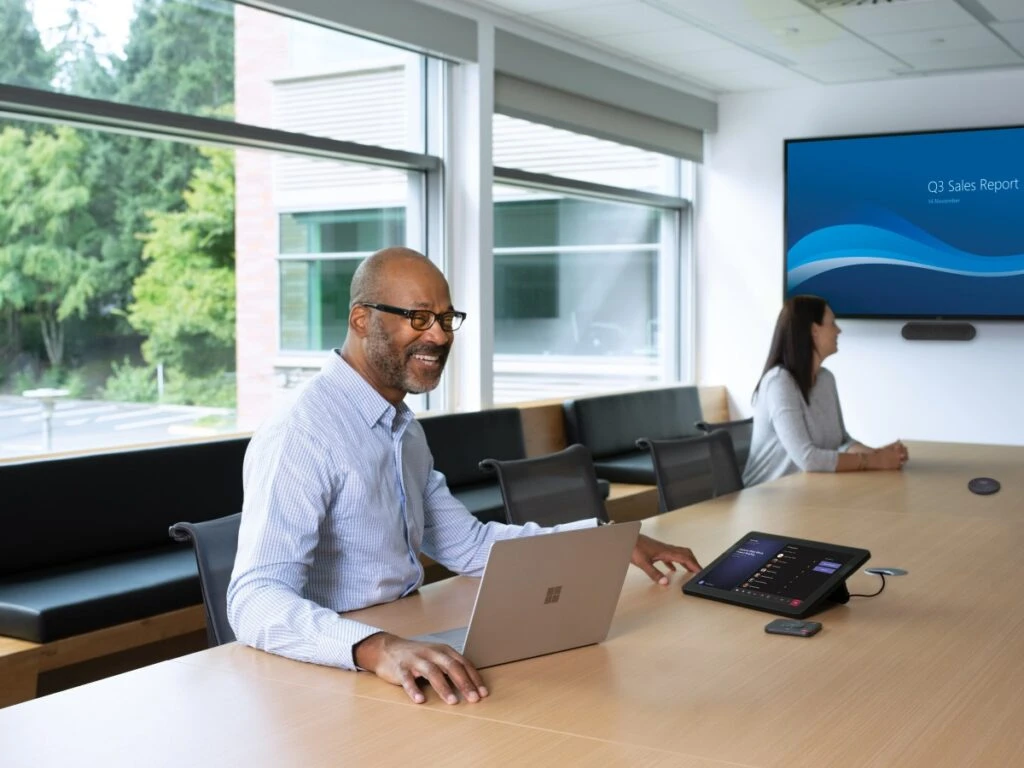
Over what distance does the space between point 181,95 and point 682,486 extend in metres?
2.58

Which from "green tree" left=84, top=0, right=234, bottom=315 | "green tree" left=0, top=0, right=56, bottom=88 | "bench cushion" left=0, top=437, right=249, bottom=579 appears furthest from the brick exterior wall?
"green tree" left=0, top=0, right=56, bottom=88

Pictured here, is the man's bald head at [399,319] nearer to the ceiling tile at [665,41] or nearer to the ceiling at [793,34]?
the ceiling at [793,34]

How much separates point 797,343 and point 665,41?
8.81 feet

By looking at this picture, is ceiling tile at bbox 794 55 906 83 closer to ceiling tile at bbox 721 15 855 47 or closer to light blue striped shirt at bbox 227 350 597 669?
ceiling tile at bbox 721 15 855 47

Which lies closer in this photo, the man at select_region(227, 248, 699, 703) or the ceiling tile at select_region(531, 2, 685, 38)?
the man at select_region(227, 248, 699, 703)

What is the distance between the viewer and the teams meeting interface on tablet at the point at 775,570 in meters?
2.45

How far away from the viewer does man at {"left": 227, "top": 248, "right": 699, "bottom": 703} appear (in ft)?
6.99

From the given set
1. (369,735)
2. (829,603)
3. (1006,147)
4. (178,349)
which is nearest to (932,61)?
(1006,147)

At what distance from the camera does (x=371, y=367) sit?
8.08ft

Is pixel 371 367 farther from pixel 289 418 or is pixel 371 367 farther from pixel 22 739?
pixel 22 739

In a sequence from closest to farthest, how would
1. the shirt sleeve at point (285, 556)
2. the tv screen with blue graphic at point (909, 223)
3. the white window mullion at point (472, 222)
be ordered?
the shirt sleeve at point (285, 556), the white window mullion at point (472, 222), the tv screen with blue graphic at point (909, 223)

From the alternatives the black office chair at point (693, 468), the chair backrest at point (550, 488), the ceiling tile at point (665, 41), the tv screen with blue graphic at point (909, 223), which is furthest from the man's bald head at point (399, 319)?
the tv screen with blue graphic at point (909, 223)

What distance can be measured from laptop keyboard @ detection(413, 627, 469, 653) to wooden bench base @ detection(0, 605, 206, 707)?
1.40m

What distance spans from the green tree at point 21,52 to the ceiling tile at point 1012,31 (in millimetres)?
4745
